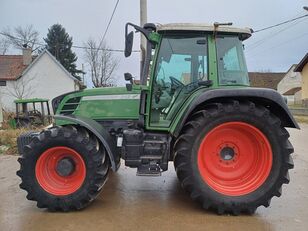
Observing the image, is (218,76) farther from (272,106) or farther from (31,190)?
(31,190)

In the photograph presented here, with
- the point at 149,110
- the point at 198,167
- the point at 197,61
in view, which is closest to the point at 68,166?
the point at 149,110

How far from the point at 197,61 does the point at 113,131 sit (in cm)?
165

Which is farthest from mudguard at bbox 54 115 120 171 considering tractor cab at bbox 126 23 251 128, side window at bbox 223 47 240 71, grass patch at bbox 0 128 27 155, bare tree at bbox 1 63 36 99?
bare tree at bbox 1 63 36 99

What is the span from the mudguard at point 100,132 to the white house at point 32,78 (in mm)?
32925

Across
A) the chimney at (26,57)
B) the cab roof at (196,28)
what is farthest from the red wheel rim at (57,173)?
the chimney at (26,57)

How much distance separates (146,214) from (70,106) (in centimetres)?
213

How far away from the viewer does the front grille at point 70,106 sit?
244 inches

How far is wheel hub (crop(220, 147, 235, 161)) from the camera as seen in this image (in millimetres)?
5503

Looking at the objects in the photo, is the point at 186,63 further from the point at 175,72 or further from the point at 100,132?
the point at 100,132

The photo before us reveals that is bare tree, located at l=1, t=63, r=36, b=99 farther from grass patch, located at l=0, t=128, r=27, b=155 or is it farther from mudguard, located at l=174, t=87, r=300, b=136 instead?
mudguard, located at l=174, t=87, r=300, b=136

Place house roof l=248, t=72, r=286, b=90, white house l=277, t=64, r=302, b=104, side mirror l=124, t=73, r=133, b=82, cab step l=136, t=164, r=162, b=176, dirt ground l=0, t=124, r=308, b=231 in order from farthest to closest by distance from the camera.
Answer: house roof l=248, t=72, r=286, b=90 → white house l=277, t=64, r=302, b=104 → side mirror l=124, t=73, r=133, b=82 → cab step l=136, t=164, r=162, b=176 → dirt ground l=0, t=124, r=308, b=231

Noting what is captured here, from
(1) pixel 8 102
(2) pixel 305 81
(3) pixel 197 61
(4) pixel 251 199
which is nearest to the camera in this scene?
(4) pixel 251 199

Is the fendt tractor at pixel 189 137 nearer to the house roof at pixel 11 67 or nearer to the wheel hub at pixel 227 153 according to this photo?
the wheel hub at pixel 227 153

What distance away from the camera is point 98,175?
5301 millimetres
